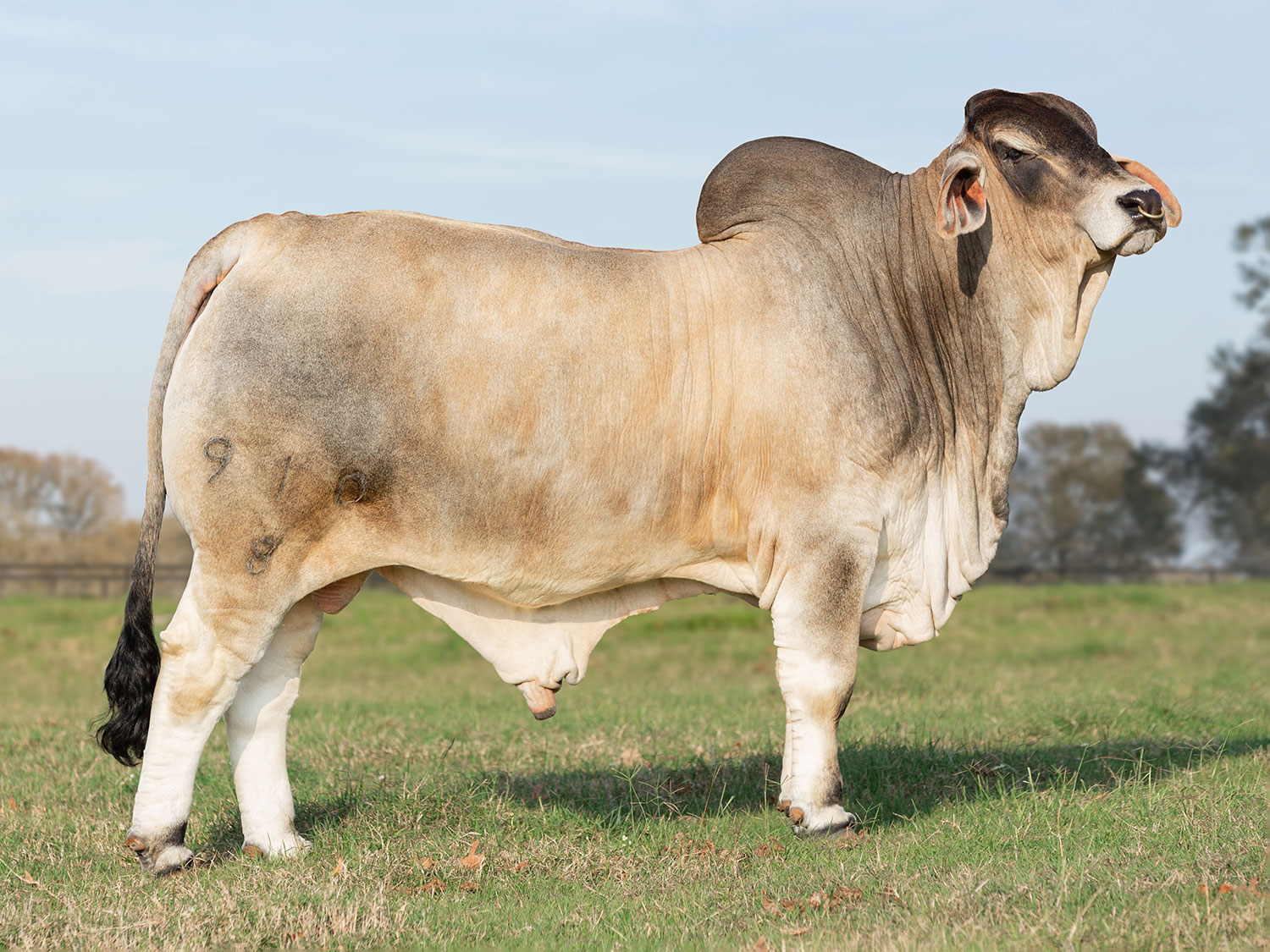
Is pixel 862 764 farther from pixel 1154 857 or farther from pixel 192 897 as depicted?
pixel 192 897

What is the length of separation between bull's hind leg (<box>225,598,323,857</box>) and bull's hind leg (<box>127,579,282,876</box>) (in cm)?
31

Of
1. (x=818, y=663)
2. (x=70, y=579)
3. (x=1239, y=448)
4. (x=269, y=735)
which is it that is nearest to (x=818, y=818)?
(x=818, y=663)

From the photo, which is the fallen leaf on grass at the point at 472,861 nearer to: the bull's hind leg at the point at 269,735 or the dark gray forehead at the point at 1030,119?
the bull's hind leg at the point at 269,735

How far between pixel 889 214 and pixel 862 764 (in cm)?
260

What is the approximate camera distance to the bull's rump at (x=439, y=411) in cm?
416

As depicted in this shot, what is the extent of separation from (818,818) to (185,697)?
2.28 metres

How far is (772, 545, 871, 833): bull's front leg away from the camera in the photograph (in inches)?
173

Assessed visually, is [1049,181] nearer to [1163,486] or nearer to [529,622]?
[529,622]

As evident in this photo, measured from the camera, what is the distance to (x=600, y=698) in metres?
10.3

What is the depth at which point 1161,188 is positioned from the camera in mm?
4824

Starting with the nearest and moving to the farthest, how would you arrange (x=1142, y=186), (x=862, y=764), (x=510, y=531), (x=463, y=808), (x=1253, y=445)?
(x=510, y=531) < (x=1142, y=186) < (x=463, y=808) < (x=862, y=764) < (x=1253, y=445)

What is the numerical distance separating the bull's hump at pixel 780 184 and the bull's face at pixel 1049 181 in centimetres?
40

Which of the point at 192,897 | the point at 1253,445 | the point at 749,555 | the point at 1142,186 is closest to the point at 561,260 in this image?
the point at 749,555

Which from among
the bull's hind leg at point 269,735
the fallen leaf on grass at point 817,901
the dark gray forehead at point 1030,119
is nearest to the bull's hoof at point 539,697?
the bull's hind leg at point 269,735
